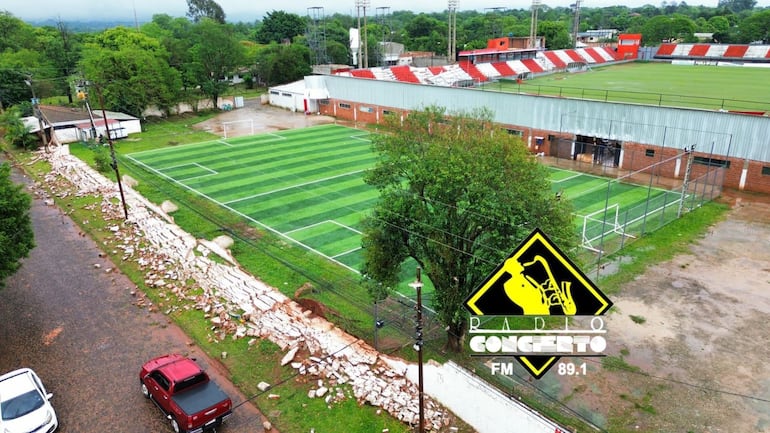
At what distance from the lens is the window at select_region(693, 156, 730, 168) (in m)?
34.9

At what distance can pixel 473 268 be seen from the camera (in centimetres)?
1608

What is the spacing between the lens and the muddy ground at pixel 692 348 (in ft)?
50.2

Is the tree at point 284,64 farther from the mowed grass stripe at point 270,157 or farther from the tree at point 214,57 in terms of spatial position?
the mowed grass stripe at point 270,157

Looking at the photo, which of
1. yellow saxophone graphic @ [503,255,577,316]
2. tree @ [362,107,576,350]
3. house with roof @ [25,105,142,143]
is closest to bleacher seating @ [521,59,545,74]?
house with roof @ [25,105,142,143]

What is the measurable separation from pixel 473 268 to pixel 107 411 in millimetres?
11992

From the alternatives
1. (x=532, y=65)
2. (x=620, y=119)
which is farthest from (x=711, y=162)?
(x=532, y=65)

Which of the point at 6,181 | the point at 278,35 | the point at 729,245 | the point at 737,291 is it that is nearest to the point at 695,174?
the point at 729,245

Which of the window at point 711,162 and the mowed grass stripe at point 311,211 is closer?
the mowed grass stripe at point 311,211

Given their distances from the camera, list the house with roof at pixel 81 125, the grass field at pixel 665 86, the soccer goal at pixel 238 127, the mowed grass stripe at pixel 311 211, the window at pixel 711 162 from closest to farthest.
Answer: the mowed grass stripe at pixel 311 211
the window at pixel 711 162
the house with roof at pixel 81 125
the soccer goal at pixel 238 127
the grass field at pixel 665 86

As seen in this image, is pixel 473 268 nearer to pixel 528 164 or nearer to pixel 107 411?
pixel 528 164

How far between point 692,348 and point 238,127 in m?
50.6

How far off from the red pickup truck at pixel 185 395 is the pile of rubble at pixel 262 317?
9.13 ft

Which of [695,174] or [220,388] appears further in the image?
[695,174]

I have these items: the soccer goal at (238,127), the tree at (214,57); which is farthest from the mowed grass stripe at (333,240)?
the tree at (214,57)
